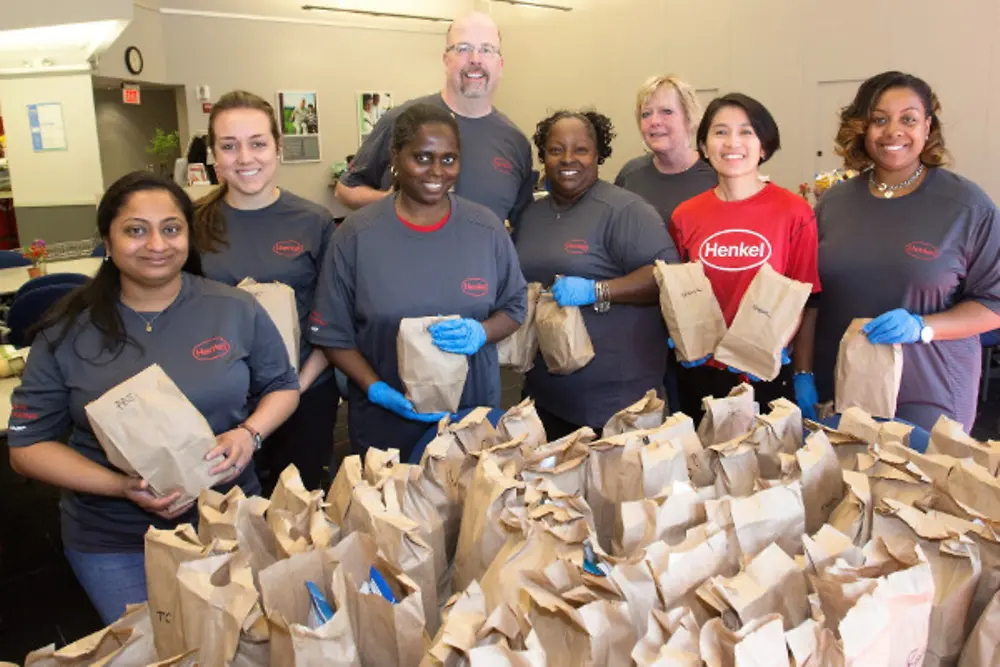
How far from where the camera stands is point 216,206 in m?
2.30

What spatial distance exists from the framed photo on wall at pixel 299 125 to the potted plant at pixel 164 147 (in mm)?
1251

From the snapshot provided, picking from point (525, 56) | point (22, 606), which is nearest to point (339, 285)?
point (22, 606)

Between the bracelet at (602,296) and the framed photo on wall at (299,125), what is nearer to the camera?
the bracelet at (602,296)

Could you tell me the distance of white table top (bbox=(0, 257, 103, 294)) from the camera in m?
4.42

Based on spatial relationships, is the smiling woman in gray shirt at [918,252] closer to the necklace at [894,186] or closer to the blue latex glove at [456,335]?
the necklace at [894,186]

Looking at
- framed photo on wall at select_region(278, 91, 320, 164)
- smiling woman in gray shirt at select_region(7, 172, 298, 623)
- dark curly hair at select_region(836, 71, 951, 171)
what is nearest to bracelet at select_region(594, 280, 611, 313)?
dark curly hair at select_region(836, 71, 951, 171)

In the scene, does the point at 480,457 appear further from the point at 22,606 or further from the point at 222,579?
the point at 22,606

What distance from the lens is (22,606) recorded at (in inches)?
115

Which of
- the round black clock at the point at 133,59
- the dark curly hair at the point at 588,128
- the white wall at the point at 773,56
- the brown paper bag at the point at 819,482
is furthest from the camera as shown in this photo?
the round black clock at the point at 133,59

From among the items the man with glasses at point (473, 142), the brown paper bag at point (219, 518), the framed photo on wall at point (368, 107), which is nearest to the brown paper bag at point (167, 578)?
the brown paper bag at point (219, 518)

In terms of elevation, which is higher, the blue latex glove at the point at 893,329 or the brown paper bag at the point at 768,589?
the blue latex glove at the point at 893,329

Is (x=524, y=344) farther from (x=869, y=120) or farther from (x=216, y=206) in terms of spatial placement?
(x=869, y=120)

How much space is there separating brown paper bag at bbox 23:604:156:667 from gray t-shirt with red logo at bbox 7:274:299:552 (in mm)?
805

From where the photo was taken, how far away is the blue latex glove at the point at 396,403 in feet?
6.75
